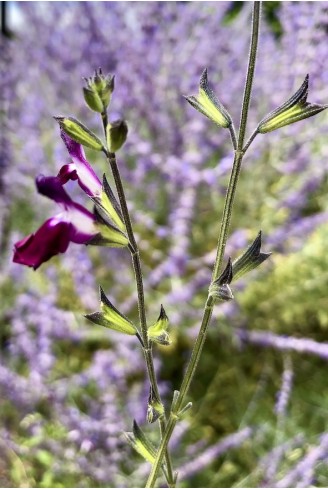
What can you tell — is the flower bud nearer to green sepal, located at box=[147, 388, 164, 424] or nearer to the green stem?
the green stem

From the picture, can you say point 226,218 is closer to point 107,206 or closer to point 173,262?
point 107,206

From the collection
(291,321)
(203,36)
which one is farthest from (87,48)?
(291,321)

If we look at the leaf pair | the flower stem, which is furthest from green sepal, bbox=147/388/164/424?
the leaf pair

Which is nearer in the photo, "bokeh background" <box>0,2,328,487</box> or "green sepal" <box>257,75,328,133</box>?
"green sepal" <box>257,75,328,133</box>

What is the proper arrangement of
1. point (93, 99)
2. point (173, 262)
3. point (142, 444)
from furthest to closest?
point (173, 262)
point (142, 444)
point (93, 99)

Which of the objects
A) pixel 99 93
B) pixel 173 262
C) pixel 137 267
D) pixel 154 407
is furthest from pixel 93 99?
pixel 173 262

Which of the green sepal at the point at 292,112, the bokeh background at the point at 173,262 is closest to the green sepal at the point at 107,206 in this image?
the green sepal at the point at 292,112
